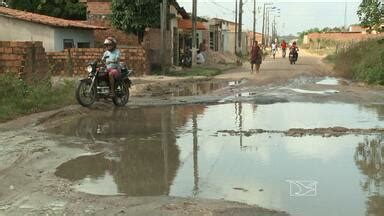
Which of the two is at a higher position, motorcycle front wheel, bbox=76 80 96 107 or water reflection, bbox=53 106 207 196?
motorcycle front wheel, bbox=76 80 96 107

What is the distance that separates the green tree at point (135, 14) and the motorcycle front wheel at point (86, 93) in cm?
1420

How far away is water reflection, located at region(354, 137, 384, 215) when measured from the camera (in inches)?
226

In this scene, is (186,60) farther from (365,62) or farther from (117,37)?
(365,62)

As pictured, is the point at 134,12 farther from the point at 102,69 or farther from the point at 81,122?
the point at 81,122

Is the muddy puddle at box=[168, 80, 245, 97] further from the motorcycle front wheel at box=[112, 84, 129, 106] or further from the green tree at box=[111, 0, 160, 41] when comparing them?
the green tree at box=[111, 0, 160, 41]

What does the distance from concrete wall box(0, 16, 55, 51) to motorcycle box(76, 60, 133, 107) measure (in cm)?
1218

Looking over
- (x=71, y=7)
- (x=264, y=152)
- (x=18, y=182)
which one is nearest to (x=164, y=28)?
(x=71, y=7)

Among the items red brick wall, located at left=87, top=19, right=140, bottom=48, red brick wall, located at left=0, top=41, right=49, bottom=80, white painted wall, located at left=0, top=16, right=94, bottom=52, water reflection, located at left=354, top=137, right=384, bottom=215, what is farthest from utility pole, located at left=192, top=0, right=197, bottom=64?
water reflection, located at left=354, top=137, right=384, bottom=215

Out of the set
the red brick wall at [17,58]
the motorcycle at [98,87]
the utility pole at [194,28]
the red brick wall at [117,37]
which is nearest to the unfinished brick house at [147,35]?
the red brick wall at [117,37]

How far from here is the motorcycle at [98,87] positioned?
44.9 feet

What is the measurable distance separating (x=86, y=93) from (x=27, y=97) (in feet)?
4.73

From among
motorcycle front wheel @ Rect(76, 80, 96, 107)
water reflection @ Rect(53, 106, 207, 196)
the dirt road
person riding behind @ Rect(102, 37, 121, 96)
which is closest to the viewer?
the dirt road

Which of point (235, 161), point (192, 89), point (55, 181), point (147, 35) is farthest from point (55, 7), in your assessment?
point (55, 181)

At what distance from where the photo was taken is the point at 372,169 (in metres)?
7.36
